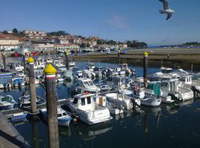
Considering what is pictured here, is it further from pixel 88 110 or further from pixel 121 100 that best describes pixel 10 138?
pixel 121 100

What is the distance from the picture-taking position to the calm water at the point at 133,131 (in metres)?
13.5

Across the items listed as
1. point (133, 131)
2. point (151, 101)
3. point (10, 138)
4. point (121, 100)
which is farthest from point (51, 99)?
point (151, 101)

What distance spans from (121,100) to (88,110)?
453 centimetres

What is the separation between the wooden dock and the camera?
11133 mm

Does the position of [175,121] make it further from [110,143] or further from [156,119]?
[110,143]

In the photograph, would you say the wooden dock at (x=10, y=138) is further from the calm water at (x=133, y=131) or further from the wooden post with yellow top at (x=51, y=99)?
the wooden post with yellow top at (x=51, y=99)

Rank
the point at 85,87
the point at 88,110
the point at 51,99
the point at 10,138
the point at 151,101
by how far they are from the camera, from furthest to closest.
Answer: the point at 85,87
the point at 151,101
the point at 88,110
the point at 10,138
the point at 51,99

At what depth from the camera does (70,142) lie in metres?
14.1

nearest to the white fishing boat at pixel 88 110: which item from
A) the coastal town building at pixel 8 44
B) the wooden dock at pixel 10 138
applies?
the wooden dock at pixel 10 138

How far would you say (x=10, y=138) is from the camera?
1199 cm

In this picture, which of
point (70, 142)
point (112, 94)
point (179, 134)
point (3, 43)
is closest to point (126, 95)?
point (112, 94)

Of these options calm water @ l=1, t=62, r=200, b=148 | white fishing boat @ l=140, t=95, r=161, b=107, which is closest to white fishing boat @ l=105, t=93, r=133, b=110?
calm water @ l=1, t=62, r=200, b=148

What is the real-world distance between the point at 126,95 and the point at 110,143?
930 centimetres

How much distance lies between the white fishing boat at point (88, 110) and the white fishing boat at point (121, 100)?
345 centimetres
